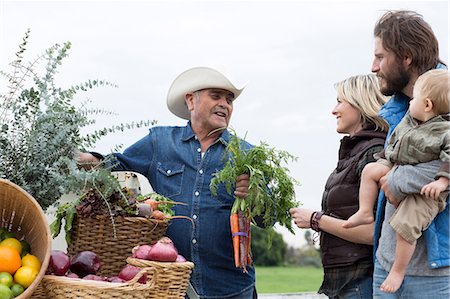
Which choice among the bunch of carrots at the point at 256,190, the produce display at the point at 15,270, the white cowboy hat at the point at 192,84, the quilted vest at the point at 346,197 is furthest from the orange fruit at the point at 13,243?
the white cowboy hat at the point at 192,84

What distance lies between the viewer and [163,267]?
2.85 m

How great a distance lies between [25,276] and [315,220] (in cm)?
144

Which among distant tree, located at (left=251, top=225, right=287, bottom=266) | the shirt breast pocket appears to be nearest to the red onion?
the shirt breast pocket

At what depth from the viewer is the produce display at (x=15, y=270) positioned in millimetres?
2662

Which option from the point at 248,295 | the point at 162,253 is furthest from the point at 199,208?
the point at 162,253

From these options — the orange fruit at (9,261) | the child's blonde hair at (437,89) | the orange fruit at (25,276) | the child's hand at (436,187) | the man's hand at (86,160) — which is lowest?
the orange fruit at (25,276)

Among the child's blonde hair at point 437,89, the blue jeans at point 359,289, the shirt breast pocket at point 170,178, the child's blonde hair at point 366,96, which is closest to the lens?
the child's blonde hair at point 437,89

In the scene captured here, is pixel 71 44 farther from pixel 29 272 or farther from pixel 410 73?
pixel 410 73

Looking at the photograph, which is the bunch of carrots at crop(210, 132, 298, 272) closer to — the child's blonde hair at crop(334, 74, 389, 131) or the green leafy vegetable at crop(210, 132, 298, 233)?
the green leafy vegetable at crop(210, 132, 298, 233)

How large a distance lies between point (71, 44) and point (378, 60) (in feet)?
4.52

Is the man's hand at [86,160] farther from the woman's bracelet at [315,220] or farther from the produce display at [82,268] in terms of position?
the woman's bracelet at [315,220]

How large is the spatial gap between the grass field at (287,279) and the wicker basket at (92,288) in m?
14.3

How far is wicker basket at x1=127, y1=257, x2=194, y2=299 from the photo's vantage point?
284cm

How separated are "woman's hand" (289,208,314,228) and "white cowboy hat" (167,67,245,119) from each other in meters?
0.82
